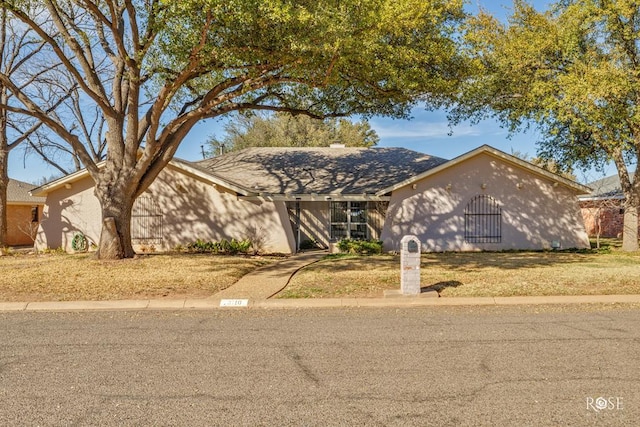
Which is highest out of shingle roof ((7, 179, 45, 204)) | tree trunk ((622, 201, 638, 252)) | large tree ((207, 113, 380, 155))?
large tree ((207, 113, 380, 155))

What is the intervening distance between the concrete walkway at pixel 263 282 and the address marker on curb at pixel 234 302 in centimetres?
28

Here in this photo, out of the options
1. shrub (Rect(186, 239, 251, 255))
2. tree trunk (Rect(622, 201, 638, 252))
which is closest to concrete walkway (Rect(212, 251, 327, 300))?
shrub (Rect(186, 239, 251, 255))

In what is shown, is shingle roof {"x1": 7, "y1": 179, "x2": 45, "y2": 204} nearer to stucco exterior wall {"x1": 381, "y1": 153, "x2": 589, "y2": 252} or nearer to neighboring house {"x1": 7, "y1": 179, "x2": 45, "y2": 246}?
neighboring house {"x1": 7, "y1": 179, "x2": 45, "y2": 246}

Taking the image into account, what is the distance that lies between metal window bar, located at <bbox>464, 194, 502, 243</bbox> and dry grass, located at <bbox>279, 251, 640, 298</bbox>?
3619 millimetres

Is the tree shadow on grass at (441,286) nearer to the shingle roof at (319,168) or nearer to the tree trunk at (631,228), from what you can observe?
the shingle roof at (319,168)

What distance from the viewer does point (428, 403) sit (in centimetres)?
400

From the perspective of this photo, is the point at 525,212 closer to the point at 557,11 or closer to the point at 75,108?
the point at 557,11

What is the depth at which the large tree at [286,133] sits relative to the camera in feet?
133

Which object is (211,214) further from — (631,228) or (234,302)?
(631,228)

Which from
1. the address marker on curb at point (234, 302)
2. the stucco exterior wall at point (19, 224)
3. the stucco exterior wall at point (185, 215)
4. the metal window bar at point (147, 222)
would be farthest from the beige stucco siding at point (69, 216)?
the address marker on curb at point (234, 302)

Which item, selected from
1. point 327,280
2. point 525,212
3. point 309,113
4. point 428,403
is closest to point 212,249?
point 309,113

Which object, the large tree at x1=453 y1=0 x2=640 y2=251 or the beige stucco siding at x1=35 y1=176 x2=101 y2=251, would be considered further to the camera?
the beige stucco siding at x1=35 y1=176 x2=101 y2=251

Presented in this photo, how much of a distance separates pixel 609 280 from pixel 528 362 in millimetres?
6971

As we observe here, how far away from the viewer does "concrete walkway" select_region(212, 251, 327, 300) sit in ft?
30.7
